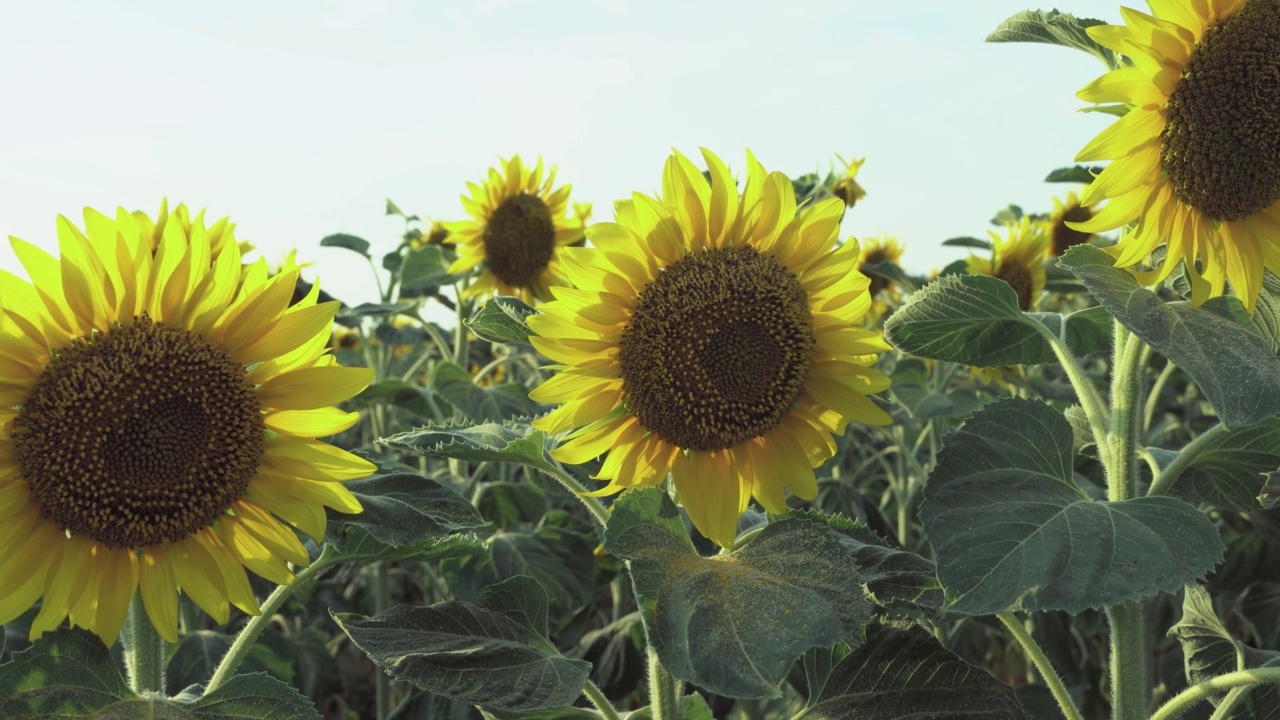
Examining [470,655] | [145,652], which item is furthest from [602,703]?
[145,652]

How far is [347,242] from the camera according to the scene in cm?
501

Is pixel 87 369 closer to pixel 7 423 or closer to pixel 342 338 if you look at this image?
pixel 7 423

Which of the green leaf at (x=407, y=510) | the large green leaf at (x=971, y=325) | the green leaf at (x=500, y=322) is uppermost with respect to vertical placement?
the green leaf at (x=500, y=322)

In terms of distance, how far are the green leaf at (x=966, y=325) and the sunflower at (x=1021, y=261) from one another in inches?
111

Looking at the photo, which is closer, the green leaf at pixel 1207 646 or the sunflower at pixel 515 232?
the green leaf at pixel 1207 646

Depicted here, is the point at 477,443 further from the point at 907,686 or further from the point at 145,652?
the point at 907,686

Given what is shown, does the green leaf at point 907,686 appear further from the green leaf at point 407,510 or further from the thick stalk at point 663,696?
the green leaf at point 407,510

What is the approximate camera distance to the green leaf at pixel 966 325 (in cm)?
214

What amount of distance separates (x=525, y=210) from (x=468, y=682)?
346cm

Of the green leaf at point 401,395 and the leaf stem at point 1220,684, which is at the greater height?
the green leaf at point 401,395

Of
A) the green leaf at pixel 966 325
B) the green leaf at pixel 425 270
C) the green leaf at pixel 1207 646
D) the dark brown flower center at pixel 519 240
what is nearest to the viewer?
the green leaf at pixel 966 325

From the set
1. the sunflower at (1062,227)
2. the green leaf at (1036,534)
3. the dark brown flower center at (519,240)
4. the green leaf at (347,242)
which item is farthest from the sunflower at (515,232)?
the green leaf at (1036,534)

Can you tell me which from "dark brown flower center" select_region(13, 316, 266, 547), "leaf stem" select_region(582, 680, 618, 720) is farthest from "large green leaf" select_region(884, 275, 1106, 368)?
"dark brown flower center" select_region(13, 316, 266, 547)

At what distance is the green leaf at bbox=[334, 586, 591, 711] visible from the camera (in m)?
1.69
